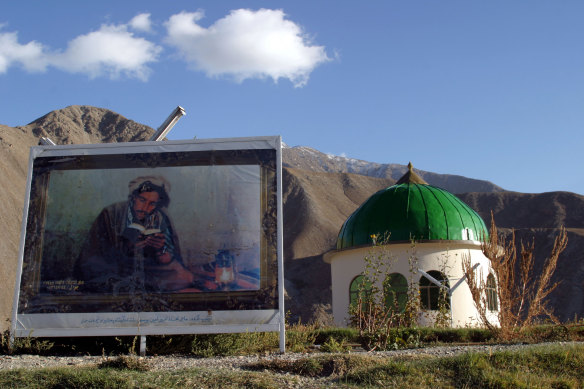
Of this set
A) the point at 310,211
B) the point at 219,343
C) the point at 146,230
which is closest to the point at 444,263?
the point at 219,343

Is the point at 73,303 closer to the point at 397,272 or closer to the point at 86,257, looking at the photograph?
the point at 86,257

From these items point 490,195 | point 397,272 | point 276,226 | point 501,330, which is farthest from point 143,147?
point 490,195

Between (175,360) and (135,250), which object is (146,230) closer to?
(135,250)

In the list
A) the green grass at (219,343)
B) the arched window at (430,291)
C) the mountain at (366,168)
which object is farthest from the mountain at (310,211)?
the green grass at (219,343)

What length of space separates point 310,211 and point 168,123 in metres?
62.4

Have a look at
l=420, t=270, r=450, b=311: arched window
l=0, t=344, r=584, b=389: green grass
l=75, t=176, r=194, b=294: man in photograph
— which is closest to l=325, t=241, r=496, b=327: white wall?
l=420, t=270, r=450, b=311: arched window

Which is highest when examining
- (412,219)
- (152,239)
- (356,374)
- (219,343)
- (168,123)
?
(168,123)

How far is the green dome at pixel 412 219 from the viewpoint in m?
15.9

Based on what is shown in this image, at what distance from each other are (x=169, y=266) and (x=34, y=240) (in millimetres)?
2254

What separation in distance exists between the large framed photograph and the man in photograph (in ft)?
0.05

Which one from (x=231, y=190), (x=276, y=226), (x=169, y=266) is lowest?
(x=169, y=266)

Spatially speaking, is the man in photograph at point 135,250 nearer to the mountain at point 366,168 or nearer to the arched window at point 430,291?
the arched window at point 430,291

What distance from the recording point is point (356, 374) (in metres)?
5.81

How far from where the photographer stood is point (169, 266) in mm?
8359
